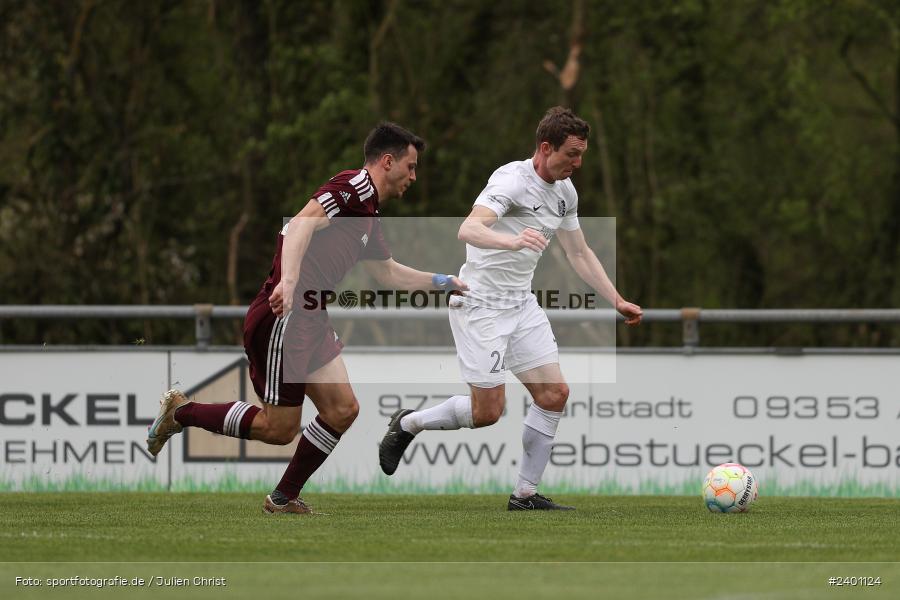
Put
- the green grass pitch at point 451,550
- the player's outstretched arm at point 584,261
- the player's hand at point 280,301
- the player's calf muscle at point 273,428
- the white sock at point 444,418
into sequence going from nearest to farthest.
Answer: the green grass pitch at point 451,550 < the player's hand at point 280,301 < the player's calf muscle at point 273,428 < the white sock at point 444,418 < the player's outstretched arm at point 584,261

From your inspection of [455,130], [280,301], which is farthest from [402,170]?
[455,130]

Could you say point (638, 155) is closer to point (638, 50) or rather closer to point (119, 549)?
point (638, 50)

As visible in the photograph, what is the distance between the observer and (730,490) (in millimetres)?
9039

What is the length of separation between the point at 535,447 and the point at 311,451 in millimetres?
1454

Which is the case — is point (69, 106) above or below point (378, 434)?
above

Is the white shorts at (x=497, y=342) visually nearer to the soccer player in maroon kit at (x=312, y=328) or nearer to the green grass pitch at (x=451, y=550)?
the soccer player in maroon kit at (x=312, y=328)

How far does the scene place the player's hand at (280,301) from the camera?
808cm

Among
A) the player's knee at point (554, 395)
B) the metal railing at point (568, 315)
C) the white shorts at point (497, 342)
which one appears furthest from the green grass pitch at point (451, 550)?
the metal railing at point (568, 315)

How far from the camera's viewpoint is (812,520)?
28.8 feet

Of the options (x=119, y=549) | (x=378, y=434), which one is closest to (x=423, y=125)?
(x=378, y=434)

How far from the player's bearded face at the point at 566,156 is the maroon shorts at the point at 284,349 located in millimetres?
1650

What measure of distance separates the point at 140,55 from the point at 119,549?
1671cm

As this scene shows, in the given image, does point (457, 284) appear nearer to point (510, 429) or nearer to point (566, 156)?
point (566, 156)

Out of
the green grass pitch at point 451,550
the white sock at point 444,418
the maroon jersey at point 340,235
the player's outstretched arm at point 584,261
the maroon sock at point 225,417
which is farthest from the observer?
the player's outstretched arm at point 584,261
